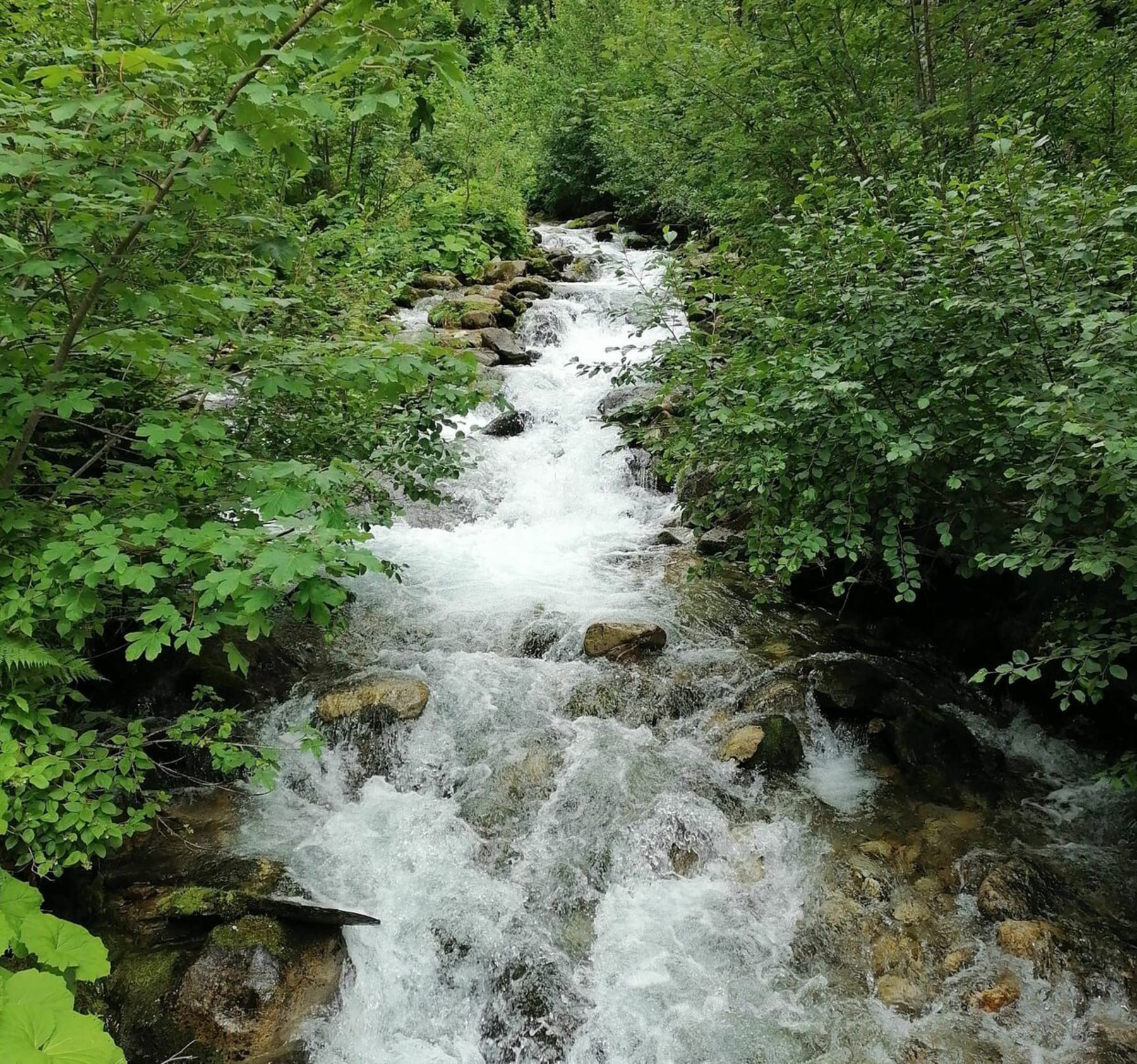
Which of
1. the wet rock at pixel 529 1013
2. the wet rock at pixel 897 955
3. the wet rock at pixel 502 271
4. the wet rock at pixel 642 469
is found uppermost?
the wet rock at pixel 897 955

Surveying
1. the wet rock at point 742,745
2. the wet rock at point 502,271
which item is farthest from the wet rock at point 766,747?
the wet rock at point 502,271

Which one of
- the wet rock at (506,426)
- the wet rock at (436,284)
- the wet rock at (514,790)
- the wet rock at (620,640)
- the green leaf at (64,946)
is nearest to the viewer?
the green leaf at (64,946)

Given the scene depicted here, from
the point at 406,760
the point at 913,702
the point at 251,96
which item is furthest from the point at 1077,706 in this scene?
the point at 251,96

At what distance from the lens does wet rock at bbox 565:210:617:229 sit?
71.7ft

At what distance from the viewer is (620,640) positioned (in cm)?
630

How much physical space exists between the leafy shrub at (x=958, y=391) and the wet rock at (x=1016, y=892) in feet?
3.49

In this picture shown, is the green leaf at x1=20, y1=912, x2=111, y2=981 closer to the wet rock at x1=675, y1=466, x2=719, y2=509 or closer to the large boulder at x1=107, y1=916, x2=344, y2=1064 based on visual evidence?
the large boulder at x1=107, y1=916, x2=344, y2=1064

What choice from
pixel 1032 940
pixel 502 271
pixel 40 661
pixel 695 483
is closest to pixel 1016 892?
pixel 1032 940

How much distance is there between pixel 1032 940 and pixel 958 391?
2.95 meters

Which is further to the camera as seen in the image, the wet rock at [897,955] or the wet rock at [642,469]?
the wet rock at [642,469]

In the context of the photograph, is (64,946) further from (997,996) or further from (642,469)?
(642,469)

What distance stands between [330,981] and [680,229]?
60.9ft

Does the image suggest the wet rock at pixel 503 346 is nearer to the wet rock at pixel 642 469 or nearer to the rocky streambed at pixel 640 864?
the wet rock at pixel 642 469

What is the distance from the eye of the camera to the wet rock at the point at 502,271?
15.3m
